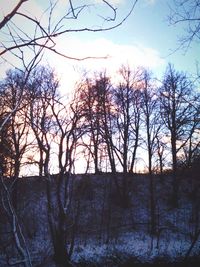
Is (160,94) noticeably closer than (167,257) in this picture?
No

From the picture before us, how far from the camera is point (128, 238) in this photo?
73.4 ft

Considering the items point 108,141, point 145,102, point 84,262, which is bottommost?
point 84,262

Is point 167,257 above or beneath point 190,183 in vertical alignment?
beneath

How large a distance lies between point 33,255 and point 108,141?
14.2 metres

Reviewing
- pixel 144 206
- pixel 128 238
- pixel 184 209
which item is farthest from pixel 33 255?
pixel 184 209

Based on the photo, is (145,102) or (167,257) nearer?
(167,257)

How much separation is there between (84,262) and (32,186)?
14.7m

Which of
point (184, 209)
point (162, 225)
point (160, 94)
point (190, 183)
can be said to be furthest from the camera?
point (190, 183)

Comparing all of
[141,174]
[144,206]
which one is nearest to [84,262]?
[144,206]

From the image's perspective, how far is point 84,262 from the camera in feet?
58.2

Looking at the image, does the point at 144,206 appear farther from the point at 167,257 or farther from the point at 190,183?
the point at 167,257

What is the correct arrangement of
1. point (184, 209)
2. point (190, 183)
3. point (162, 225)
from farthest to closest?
point (190, 183) < point (184, 209) < point (162, 225)

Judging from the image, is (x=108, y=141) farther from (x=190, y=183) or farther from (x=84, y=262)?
(x=84, y=262)

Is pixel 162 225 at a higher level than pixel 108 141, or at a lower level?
lower
